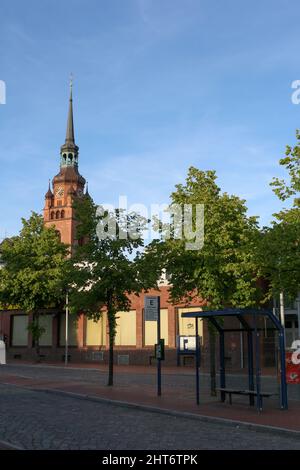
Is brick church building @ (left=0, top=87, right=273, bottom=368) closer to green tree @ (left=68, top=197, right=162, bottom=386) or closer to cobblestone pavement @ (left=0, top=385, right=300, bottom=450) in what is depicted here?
green tree @ (left=68, top=197, right=162, bottom=386)

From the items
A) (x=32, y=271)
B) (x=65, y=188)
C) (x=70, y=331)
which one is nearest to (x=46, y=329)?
(x=70, y=331)

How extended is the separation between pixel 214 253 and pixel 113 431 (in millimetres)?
8111

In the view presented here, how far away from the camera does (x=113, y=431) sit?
34.7 ft

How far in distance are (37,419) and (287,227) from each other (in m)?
12.1

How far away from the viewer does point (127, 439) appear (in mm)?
9680

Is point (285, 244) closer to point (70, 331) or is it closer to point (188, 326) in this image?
point (188, 326)

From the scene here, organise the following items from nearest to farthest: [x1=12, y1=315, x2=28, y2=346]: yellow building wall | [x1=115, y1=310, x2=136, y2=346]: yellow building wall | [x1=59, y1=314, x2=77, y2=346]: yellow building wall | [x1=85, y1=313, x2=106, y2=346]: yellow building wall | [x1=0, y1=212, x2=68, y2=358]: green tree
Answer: [x1=0, y1=212, x2=68, y2=358]: green tree < [x1=115, y1=310, x2=136, y2=346]: yellow building wall < [x1=85, y1=313, x2=106, y2=346]: yellow building wall < [x1=59, y1=314, x2=77, y2=346]: yellow building wall < [x1=12, y1=315, x2=28, y2=346]: yellow building wall

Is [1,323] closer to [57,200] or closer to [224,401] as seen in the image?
[224,401]

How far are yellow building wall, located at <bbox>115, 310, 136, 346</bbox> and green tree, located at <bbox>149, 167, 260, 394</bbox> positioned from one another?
23.1 metres

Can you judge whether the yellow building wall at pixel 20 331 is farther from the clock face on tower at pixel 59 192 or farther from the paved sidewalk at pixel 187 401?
the clock face on tower at pixel 59 192

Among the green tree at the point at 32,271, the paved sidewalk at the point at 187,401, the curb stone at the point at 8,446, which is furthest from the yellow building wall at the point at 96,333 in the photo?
the curb stone at the point at 8,446

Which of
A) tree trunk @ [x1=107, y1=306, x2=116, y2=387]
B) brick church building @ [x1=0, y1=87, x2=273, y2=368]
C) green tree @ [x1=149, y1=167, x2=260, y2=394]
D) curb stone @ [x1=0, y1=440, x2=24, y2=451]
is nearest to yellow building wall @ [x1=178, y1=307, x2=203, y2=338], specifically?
brick church building @ [x1=0, y1=87, x2=273, y2=368]

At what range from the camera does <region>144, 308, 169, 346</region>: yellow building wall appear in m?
39.5

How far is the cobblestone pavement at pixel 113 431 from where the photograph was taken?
9.23 metres
